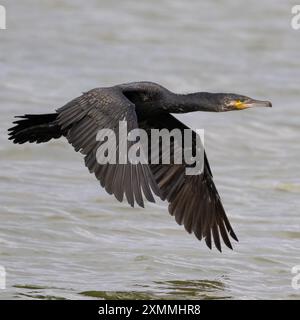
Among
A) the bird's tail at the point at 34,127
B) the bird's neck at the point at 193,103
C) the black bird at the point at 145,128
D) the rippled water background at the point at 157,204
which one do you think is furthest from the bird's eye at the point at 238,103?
the bird's tail at the point at 34,127

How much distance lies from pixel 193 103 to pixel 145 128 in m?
0.64

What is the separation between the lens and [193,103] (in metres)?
10.0

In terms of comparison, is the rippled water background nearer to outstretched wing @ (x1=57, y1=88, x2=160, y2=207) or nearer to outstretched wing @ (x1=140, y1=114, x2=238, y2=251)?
outstretched wing @ (x1=140, y1=114, x2=238, y2=251)

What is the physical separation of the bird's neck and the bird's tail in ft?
3.61

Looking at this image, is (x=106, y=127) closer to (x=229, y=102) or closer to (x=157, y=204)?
(x=229, y=102)

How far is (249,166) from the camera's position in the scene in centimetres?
1380

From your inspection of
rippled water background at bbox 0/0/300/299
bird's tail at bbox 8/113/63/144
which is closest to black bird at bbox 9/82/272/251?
bird's tail at bbox 8/113/63/144

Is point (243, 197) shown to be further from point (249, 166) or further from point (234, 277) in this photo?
point (234, 277)

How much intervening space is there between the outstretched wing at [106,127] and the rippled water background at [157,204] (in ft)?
3.64

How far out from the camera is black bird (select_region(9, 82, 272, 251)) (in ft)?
27.7

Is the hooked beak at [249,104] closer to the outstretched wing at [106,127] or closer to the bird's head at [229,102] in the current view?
the bird's head at [229,102]

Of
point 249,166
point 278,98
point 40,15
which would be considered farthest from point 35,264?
point 40,15

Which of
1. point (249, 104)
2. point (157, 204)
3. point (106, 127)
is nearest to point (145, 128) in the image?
point (249, 104)

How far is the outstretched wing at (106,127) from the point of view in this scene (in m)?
8.36
